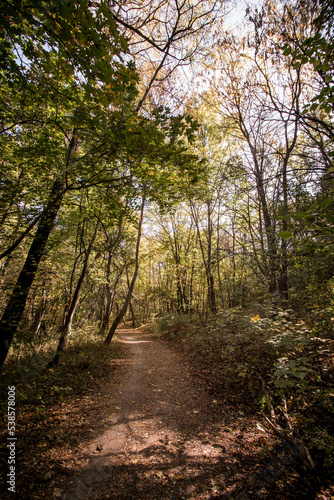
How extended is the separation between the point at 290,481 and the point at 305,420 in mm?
1022

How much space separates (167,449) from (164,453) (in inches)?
4.1

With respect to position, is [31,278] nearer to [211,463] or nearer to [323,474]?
[211,463]

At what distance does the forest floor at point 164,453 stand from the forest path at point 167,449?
0.04ft

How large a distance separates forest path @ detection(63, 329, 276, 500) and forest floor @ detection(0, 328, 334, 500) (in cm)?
1

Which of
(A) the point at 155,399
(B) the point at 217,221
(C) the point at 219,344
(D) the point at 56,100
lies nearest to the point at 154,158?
(D) the point at 56,100

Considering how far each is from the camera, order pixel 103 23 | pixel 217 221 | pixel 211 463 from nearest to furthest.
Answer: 1. pixel 103 23
2. pixel 211 463
3. pixel 217 221

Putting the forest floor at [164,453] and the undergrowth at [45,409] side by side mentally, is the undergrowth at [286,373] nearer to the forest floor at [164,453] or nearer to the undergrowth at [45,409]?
the forest floor at [164,453]

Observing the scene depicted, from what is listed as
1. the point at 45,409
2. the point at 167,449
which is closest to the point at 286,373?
the point at 167,449

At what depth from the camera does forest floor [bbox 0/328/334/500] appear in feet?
8.21

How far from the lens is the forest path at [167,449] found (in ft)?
8.40

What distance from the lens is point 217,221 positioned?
50.1 ft

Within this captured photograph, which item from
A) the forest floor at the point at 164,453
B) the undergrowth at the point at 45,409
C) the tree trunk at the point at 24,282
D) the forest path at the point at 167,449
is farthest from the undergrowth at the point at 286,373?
the tree trunk at the point at 24,282

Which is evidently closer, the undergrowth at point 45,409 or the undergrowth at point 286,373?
the undergrowth at point 45,409

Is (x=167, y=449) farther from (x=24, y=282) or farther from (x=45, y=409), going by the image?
(x=24, y=282)
